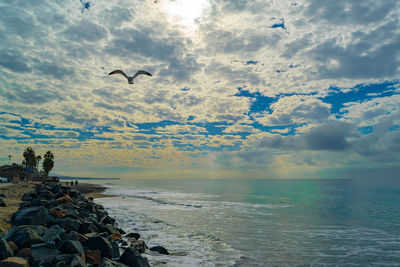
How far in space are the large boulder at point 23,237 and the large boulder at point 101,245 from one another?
195 cm

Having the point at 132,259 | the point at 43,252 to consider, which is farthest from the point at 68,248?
the point at 132,259

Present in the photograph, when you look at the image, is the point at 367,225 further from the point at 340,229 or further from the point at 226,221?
the point at 226,221

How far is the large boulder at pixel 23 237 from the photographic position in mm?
9398

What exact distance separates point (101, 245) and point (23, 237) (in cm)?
303

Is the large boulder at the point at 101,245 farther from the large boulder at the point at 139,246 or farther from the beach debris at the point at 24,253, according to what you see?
the large boulder at the point at 139,246

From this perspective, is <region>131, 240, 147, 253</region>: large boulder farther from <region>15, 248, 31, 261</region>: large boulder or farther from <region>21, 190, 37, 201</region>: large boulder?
<region>21, 190, 37, 201</region>: large boulder

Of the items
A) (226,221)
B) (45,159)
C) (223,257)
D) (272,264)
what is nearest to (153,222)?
(226,221)

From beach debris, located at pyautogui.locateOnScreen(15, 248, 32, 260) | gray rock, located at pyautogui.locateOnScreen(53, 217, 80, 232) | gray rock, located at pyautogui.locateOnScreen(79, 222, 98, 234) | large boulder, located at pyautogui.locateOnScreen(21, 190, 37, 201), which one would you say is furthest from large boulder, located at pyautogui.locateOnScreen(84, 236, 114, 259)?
large boulder, located at pyautogui.locateOnScreen(21, 190, 37, 201)

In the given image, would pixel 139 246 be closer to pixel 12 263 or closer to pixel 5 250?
pixel 5 250

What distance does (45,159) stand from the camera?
9319 centimetres

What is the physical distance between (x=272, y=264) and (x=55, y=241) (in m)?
11.1

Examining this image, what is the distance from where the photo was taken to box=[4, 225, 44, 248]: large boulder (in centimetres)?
940

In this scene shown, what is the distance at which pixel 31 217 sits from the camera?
544 inches

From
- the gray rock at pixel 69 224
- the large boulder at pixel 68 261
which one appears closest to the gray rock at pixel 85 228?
the gray rock at pixel 69 224
